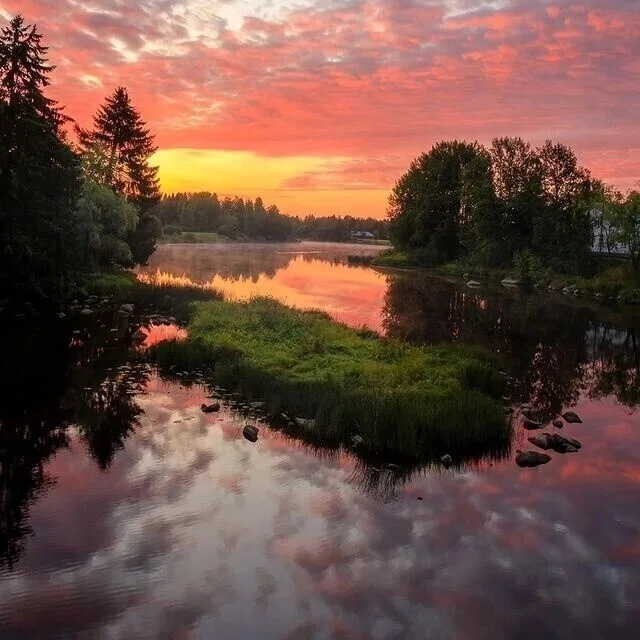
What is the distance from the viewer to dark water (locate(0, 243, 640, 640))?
29.1 ft

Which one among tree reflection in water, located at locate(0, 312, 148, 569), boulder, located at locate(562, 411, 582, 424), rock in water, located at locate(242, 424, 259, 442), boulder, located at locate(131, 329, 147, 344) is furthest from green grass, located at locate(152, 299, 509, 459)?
tree reflection in water, located at locate(0, 312, 148, 569)

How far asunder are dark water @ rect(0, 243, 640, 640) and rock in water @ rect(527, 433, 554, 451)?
65 centimetres

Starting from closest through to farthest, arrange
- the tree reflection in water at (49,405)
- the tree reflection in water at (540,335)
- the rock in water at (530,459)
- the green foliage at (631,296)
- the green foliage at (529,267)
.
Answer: the tree reflection in water at (49,405), the rock in water at (530,459), the tree reflection in water at (540,335), the green foliage at (631,296), the green foliage at (529,267)

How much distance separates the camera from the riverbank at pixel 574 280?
56.0 meters

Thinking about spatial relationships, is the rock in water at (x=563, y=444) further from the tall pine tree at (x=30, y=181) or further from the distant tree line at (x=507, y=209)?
the distant tree line at (x=507, y=209)

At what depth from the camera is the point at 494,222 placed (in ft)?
256

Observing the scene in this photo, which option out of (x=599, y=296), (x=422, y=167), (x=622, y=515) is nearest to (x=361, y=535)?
(x=622, y=515)

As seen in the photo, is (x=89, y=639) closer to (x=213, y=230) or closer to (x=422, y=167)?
(x=422, y=167)

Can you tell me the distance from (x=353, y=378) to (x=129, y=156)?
160 ft

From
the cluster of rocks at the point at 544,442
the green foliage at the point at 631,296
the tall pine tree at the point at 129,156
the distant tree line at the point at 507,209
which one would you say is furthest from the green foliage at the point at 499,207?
the cluster of rocks at the point at 544,442

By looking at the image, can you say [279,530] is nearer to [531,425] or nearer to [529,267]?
[531,425]

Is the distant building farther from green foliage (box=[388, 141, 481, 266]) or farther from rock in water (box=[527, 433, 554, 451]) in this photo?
rock in water (box=[527, 433, 554, 451])

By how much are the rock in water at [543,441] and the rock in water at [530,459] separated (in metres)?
0.86

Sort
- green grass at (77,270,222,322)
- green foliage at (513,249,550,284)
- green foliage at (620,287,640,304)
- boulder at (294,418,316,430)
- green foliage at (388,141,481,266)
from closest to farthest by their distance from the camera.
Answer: boulder at (294,418,316,430)
green grass at (77,270,222,322)
green foliage at (620,287,640,304)
green foliage at (513,249,550,284)
green foliage at (388,141,481,266)
